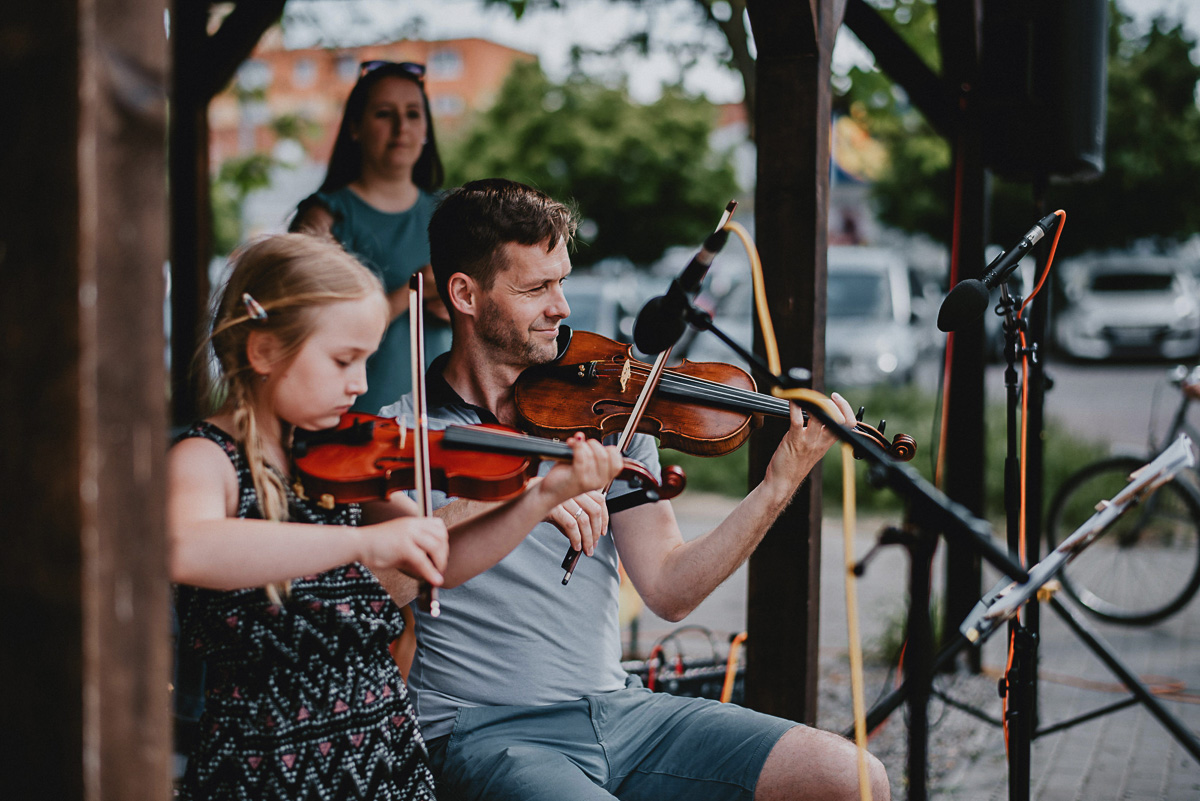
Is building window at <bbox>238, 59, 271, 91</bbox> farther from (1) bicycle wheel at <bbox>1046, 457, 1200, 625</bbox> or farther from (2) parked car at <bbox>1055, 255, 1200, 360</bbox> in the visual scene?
(2) parked car at <bbox>1055, 255, 1200, 360</bbox>

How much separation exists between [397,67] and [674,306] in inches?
81.9

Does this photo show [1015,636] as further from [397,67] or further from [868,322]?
[868,322]

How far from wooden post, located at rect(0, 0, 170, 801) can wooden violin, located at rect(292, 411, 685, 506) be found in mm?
650

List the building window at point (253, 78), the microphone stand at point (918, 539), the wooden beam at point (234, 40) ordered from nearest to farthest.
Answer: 1. the microphone stand at point (918, 539)
2. the wooden beam at point (234, 40)
3. the building window at point (253, 78)

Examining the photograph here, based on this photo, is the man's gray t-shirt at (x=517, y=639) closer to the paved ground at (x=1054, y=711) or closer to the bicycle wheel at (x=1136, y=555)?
the paved ground at (x=1054, y=711)

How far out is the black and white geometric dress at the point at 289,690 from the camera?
1.51 meters

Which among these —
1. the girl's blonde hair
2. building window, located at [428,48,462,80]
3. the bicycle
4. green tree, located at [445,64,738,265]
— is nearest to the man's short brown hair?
the girl's blonde hair

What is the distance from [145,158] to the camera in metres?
0.95

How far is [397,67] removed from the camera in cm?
328

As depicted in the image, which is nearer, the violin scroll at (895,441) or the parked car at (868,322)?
the violin scroll at (895,441)

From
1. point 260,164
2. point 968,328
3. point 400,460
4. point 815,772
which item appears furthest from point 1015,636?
point 260,164

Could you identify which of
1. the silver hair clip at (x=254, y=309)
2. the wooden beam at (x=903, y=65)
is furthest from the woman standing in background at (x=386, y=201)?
the wooden beam at (x=903, y=65)

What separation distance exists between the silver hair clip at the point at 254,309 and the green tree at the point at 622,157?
54.0 feet

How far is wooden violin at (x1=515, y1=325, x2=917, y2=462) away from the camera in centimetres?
221
